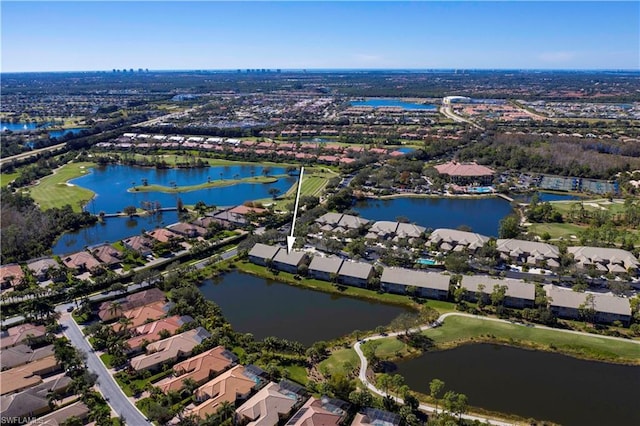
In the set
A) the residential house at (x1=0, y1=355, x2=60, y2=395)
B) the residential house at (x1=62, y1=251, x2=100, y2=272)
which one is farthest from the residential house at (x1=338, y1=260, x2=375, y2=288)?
the residential house at (x1=62, y1=251, x2=100, y2=272)

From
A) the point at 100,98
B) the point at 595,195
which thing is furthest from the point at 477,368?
the point at 100,98

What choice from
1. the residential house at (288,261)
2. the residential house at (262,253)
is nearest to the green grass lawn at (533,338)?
the residential house at (288,261)

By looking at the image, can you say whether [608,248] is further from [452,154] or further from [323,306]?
[452,154]

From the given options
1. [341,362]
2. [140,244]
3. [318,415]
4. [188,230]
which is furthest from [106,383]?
[188,230]

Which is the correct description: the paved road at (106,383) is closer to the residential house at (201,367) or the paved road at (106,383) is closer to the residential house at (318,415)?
the residential house at (201,367)

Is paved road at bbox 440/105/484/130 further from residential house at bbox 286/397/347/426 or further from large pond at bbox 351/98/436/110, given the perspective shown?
residential house at bbox 286/397/347/426
